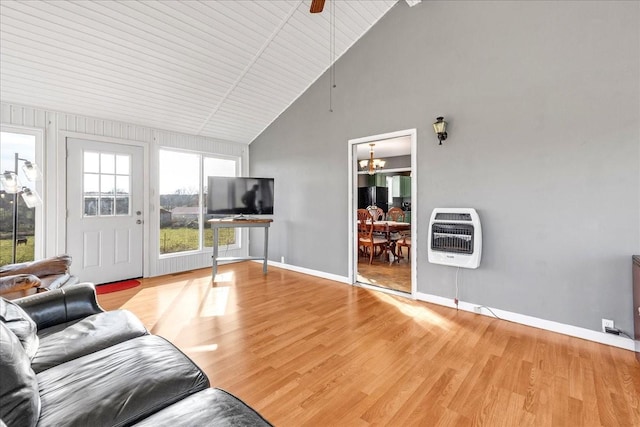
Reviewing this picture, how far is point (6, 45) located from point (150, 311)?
3108 mm

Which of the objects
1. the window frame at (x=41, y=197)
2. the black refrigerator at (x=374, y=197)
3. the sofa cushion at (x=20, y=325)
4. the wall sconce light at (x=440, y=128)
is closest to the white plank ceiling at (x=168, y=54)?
the window frame at (x=41, y=197)

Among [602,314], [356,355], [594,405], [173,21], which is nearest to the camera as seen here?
[594,405]

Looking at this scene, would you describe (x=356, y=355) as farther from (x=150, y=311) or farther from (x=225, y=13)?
(x=225, y=13)

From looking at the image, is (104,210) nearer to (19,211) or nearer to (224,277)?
(19,211)

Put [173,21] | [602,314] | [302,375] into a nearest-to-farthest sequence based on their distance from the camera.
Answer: [302,375] → [602,314] → [173,21]

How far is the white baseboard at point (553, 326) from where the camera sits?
2.54m

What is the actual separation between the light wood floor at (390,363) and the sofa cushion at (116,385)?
2.19 ft

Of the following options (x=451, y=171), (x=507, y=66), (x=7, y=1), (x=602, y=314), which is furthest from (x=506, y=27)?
(x=7, y=1)

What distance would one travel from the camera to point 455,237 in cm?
330

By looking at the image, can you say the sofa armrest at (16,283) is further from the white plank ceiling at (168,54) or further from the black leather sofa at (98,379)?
the white plank ceiling at (168,54)

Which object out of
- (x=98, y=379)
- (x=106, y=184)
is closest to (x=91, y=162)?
(x=106, y=184)

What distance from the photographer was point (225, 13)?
135 inches

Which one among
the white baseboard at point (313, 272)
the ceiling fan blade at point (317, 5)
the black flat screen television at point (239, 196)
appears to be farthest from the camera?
the black flat screen television at point (239, 196)

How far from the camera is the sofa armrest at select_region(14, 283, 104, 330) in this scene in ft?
6.18
